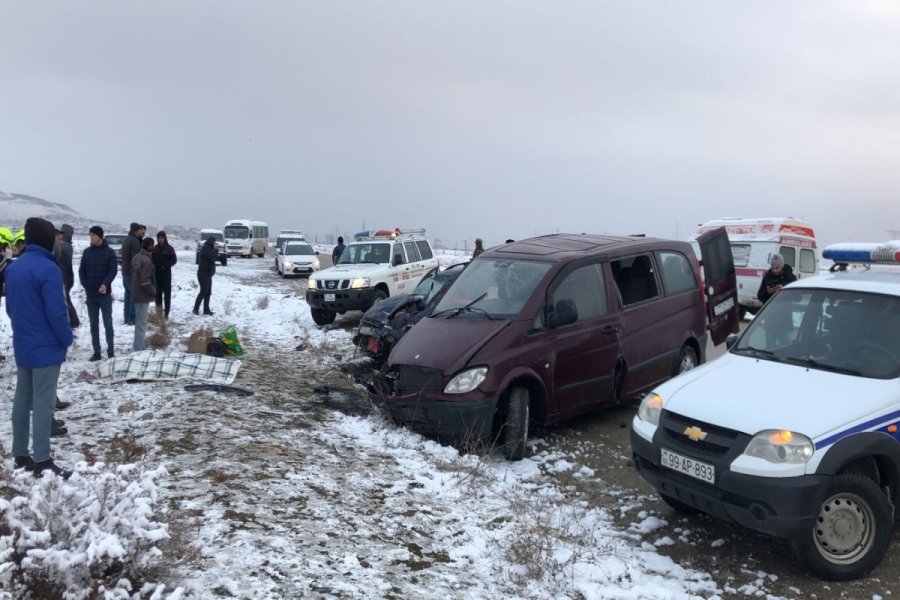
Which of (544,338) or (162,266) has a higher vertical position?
(162,266)

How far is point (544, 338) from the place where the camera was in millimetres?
6082

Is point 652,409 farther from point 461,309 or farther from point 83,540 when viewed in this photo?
point 83,540

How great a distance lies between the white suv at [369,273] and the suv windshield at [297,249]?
12.3 metres

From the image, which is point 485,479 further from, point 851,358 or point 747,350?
point 851,358

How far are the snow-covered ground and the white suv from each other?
5.59m

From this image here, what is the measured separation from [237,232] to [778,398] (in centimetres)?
3765

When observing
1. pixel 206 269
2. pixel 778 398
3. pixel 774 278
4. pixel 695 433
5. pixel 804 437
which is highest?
pixel 774 278

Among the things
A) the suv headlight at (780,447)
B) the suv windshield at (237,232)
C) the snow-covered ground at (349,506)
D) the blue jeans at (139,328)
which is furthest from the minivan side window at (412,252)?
the suv windshield at (237,232)

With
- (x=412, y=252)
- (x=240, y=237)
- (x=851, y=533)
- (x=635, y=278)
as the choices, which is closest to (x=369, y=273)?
(x=412, y=252)

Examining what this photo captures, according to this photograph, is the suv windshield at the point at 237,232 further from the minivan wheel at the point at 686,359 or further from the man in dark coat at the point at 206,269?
the minivan wheel at the point at 686,359

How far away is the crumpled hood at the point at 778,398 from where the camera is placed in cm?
382

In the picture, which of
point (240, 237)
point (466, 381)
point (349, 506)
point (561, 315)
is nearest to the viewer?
point (349, 506)

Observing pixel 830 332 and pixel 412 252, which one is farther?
pixel 412 252

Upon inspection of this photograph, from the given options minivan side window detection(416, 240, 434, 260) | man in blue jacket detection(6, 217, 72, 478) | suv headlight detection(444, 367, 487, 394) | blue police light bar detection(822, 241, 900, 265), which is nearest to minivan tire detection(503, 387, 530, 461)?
suv headlight detection(444, 367, 487, 394)
